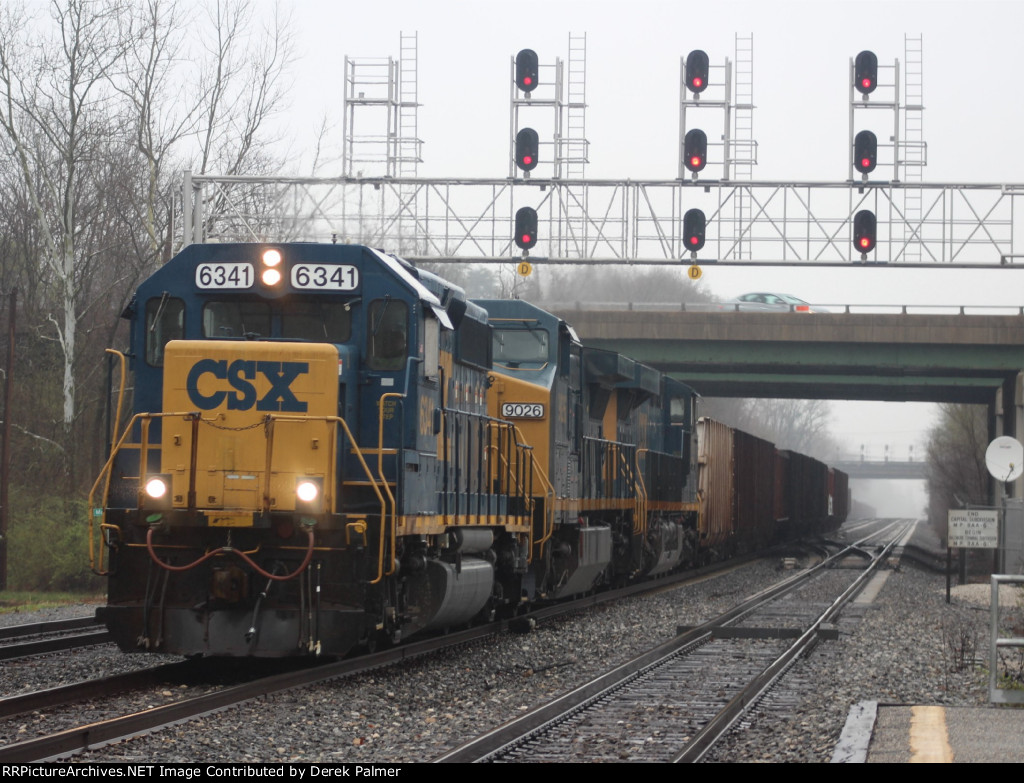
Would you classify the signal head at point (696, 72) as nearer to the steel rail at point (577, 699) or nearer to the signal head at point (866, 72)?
the signal head at point (866, 72)

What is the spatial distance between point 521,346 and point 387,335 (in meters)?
5.76

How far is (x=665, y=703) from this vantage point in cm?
1004

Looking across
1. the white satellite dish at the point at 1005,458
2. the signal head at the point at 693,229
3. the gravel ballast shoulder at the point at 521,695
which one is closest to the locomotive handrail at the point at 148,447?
the gravel ballast shoulder at the point at 521,695

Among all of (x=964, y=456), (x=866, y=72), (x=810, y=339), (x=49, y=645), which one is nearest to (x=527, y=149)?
(x=866, y=72)

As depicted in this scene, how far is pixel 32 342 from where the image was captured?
1332 inches

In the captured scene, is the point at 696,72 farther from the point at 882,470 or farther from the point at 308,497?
the point at 882,470

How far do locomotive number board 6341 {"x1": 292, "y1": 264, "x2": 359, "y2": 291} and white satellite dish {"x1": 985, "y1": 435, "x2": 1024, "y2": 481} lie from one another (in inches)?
538

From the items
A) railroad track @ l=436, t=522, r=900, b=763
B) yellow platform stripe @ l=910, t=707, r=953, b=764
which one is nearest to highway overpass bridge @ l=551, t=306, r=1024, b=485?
railroad track @ l=436, t=522, r=900, b=763

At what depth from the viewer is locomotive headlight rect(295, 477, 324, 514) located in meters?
9.95

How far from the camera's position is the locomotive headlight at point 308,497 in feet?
32.6

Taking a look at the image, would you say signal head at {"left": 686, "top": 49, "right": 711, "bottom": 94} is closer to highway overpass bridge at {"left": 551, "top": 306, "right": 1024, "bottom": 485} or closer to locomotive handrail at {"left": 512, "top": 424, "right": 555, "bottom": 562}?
locomotive handrail at {"left": 512, "top": 424, "right": 555, "bottom": 562}

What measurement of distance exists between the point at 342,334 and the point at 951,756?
5898 mm

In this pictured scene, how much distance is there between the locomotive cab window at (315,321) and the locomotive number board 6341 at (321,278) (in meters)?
0.16

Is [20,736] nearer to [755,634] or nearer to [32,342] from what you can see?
[755,634]
